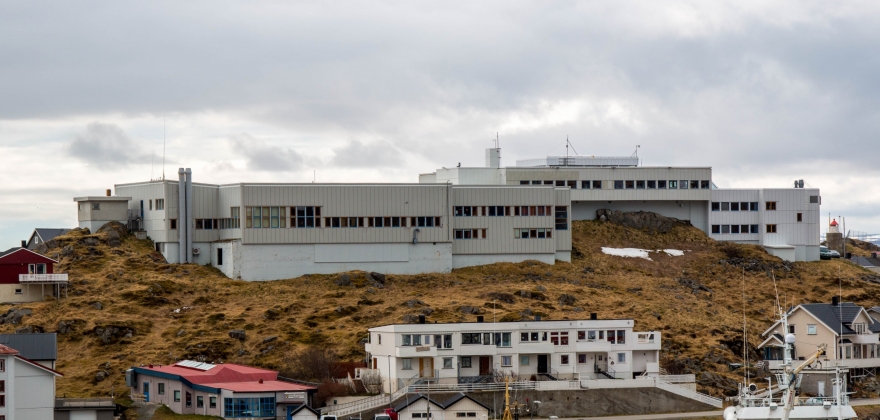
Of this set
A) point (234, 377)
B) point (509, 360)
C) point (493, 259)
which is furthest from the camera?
point (493, 259)

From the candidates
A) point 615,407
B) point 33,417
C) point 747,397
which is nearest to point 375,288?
point 615,407

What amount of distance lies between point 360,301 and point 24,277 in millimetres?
22107

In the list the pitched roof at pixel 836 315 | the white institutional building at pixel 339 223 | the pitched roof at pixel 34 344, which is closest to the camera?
the pitched roof at pixel 34 344

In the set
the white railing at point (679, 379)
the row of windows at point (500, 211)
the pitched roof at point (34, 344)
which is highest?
the row of windows at point (500, 211)

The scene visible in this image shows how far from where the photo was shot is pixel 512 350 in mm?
82188

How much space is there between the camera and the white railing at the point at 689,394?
8019cm

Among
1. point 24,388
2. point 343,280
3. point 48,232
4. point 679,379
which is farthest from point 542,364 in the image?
point 48,232

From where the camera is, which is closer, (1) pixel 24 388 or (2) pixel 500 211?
(1) pixel 24 388

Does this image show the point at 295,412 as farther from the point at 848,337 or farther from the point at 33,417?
the point at 848,337

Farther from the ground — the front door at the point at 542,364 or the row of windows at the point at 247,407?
the front door at the point at 542,364

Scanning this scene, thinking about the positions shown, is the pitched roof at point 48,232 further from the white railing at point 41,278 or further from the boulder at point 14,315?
the boulder at point 14,315

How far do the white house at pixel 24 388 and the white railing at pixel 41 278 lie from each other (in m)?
20.3

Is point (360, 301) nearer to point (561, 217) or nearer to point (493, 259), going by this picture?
point (493, 259)

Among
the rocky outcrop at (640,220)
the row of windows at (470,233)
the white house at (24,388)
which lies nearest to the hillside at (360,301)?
the row of windows at (470,233)
